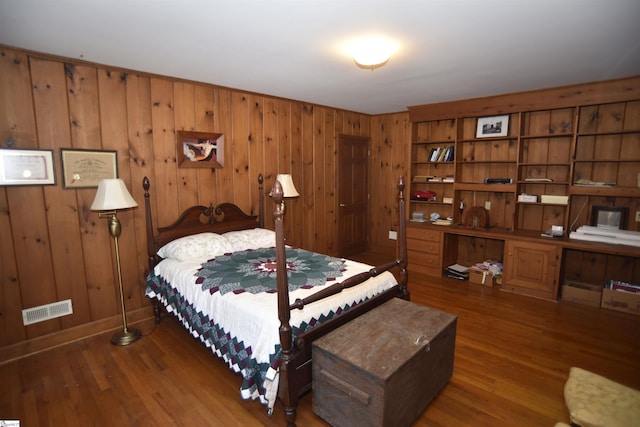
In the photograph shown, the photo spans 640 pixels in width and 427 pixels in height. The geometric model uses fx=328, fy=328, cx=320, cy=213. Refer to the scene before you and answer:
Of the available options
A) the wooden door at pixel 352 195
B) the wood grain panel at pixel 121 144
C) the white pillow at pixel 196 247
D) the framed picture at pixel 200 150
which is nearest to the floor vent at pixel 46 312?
the wood grain panel at pixel 121 144

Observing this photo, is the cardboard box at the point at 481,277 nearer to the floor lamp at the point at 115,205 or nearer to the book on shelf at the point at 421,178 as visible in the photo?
the book on shelf at the point at 421,178

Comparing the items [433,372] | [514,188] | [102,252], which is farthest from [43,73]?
[514,188]

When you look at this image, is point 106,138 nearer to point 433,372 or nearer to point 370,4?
point 370,4

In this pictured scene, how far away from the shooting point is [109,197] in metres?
2.62

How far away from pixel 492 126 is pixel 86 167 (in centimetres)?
460

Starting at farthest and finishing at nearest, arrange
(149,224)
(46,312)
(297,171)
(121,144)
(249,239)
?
(297,171) < (249,239) < (149,224) < (121,144) < (46,312)

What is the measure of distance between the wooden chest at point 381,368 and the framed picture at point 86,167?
2.43 meters

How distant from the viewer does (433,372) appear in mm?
2062

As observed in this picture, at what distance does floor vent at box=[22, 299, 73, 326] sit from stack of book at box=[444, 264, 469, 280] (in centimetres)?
426

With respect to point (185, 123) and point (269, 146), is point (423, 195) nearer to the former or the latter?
point (269, 146)

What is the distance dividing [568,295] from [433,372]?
8.52ft

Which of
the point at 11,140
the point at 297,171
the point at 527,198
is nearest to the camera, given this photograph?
the point at 11,140

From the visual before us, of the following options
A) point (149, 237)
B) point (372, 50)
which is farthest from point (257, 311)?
point (372, 50)

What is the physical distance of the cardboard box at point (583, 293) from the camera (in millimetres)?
3518
